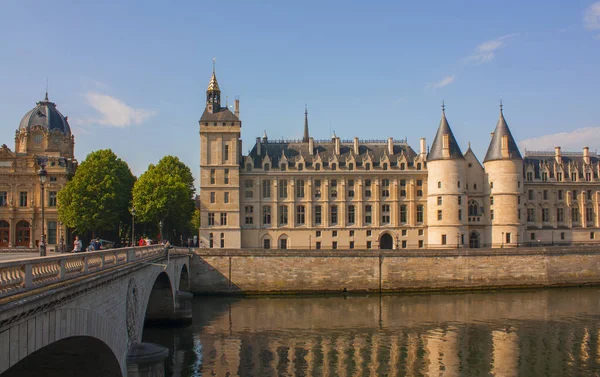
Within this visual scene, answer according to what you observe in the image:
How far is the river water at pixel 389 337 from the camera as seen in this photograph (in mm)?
30047

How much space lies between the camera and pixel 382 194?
78625 mm

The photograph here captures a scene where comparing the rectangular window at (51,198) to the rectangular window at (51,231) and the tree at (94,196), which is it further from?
the tree at (94,196)

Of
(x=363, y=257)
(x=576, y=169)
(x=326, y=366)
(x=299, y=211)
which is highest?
(x=576, y=169)

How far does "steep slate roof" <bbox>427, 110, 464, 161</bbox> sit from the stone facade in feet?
0.49

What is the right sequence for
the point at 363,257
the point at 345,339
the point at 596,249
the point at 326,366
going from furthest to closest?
the point at 596,249
the point at 363,257
the point at 345,339
the point at 326,366

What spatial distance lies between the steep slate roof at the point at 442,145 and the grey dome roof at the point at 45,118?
53.1 m

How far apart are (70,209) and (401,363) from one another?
48.1 m

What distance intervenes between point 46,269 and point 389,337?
1096 inches

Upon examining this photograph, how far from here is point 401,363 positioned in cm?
3105

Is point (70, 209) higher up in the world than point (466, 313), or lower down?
higher up

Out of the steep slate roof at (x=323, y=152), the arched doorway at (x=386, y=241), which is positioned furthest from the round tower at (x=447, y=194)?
the steep slate roof at (x=323, y=152)

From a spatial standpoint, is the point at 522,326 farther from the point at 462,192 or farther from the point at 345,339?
the point at 462,192

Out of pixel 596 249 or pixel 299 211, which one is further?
pixel 299 211

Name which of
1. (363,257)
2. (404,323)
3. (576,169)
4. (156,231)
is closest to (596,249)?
(576,169)
